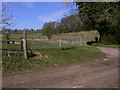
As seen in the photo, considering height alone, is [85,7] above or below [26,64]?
above

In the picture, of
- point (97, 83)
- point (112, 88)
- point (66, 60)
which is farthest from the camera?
point (66, 60)

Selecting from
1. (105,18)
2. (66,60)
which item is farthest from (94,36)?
(66,60)

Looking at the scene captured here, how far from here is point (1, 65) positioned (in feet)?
24.8

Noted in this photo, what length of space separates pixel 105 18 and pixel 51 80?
21892 mm

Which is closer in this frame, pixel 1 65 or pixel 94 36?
pixel 1 65

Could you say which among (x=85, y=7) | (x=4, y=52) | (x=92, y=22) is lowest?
(x=4, y=52)

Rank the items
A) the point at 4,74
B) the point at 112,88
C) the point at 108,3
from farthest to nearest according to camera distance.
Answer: the point at 108,3
the point at 4,74
the point at 112,88

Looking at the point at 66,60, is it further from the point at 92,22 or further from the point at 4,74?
the point at 92,22

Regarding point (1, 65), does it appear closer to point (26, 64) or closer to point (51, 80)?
point (26, 64)

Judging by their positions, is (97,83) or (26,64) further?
(26,64)

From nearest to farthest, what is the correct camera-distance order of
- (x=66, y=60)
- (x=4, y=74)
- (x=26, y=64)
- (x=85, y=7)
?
(x=4, y=74), (x=26, y=64), (x=66, y=60), (x=85, y=7)

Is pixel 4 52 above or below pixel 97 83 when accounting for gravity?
above

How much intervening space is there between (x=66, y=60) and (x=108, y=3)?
18346mm

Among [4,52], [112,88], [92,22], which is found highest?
[92,22]
